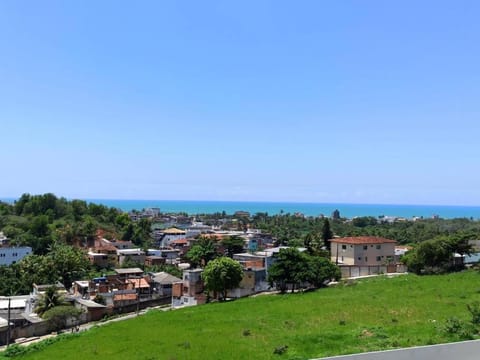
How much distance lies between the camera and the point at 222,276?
2988 cm

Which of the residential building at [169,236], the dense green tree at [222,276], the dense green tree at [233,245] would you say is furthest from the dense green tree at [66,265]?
the residential building at [169,236]

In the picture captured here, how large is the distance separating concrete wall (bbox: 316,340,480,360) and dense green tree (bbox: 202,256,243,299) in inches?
845

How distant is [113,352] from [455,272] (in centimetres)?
2323

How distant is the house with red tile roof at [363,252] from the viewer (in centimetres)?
3888

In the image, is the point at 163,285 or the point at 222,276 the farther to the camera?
the point at 163,285

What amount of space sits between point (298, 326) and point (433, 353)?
9.94m

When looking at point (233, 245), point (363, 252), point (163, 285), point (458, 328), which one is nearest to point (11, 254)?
point (163, 285)

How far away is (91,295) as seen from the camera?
1391 inches

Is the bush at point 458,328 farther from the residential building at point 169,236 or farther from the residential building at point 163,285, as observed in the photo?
the residential building at point 169,236

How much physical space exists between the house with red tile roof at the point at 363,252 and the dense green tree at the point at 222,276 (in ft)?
40.0

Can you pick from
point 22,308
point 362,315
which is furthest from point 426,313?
point 22,308

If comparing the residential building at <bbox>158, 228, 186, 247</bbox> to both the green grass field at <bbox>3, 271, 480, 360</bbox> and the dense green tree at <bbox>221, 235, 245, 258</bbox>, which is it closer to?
the dense green tree at <bbox>221, 235, 245, 258</bbox>

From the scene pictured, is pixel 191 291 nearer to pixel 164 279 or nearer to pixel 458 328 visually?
pixel 164 279

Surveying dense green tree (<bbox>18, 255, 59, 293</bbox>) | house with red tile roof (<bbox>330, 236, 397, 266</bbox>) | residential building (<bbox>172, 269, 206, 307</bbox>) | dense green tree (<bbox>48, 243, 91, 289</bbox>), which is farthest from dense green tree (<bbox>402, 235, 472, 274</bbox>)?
dense green tree (<bbox>18, 255, 59, 293</bbox>)
